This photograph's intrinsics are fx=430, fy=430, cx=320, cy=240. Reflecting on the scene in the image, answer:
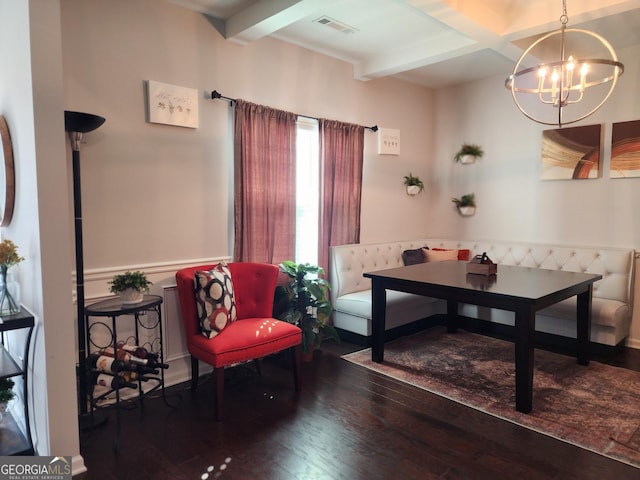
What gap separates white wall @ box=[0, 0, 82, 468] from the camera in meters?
1.91

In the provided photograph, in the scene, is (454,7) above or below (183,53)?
above

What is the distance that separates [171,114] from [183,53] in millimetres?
469

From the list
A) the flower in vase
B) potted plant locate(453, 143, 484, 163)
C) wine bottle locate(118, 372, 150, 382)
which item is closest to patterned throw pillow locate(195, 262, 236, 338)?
wine bottle locate(118, 372, 150, 382)

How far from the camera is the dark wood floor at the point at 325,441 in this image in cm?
212

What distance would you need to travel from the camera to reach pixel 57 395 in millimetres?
2002

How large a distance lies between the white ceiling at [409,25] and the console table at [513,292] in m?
1.85

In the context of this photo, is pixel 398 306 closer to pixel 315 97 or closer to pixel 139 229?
pixel 315 97

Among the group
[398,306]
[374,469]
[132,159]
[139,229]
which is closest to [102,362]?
[139,229]

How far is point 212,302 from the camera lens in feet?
9.18

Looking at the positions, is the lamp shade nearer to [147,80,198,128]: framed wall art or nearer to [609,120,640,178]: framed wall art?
[147,80,198,128]: framed wall art

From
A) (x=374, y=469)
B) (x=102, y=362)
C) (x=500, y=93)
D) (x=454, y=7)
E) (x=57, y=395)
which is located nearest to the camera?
(x=57, y=395)

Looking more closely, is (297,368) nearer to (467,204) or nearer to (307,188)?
(307,188)

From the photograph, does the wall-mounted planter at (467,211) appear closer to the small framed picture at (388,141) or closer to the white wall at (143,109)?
the small framed picture at (388,141)

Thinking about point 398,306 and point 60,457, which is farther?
point 398,306
